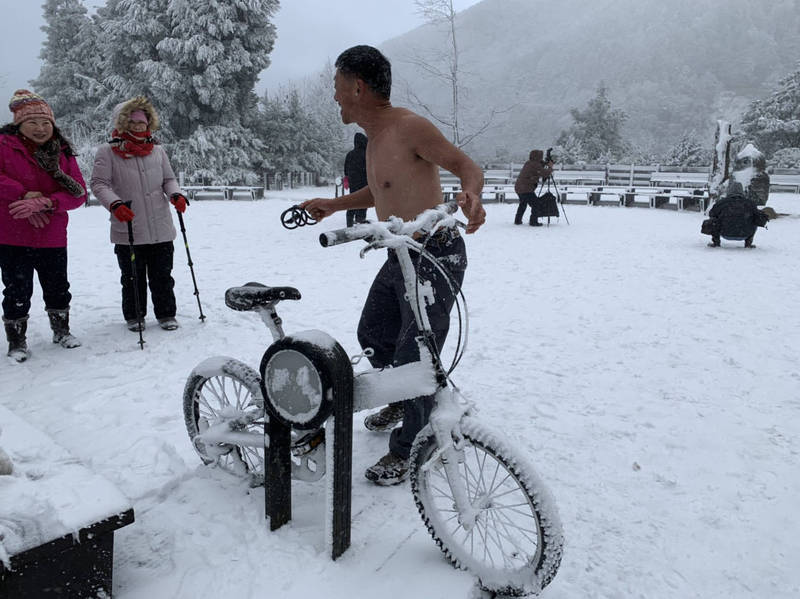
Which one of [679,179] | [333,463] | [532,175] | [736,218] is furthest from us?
[679,179]

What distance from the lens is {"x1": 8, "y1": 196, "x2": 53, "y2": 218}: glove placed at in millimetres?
4145

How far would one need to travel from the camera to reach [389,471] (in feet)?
9.57

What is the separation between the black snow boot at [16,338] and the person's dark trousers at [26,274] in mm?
45


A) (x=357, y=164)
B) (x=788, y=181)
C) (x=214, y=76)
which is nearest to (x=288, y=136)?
(x=214, y=76)

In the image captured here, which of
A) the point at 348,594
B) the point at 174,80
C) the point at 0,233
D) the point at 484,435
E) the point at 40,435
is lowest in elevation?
the point at 348,594

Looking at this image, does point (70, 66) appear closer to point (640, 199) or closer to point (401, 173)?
point (640, 199)

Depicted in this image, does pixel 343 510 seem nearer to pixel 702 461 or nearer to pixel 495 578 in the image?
pixel 495 578

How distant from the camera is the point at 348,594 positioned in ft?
7.03

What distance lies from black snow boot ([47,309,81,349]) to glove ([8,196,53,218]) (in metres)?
1.07

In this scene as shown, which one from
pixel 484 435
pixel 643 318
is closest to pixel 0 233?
pixel 484 435

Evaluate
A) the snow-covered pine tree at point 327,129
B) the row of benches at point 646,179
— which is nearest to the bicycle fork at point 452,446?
the row of benches at point 646,179

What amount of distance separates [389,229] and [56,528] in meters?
1.53

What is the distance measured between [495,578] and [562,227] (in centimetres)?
1333

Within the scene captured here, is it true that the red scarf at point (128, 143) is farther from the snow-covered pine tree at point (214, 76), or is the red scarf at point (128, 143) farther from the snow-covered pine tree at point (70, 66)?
the snow-covered pine tree at point (70, 66)
